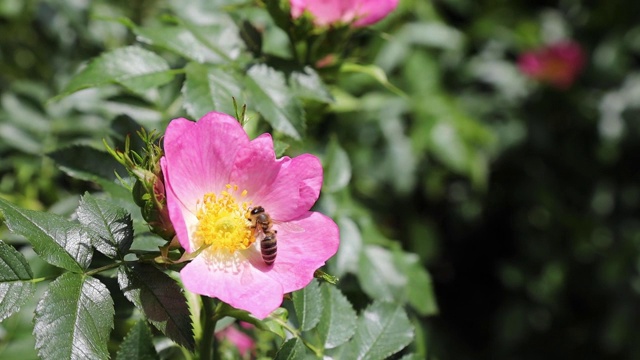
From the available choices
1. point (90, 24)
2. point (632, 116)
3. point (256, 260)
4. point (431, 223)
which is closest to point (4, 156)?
point (90, 24)

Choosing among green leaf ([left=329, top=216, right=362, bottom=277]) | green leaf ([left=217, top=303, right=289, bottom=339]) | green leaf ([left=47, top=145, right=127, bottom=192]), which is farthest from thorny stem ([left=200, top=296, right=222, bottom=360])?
green leaf ([left=329, top=216, right=362, bottom=277])

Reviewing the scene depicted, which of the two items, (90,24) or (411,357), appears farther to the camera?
(90,24)

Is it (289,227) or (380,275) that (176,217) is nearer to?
(289,227)

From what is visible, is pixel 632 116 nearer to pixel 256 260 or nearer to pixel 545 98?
pixel 545 98

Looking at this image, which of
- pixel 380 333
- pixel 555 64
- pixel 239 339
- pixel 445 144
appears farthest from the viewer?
pixel 555 64

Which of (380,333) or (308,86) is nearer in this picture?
(380,333)

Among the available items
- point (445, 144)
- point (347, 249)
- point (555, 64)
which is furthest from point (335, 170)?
point (555, 64)

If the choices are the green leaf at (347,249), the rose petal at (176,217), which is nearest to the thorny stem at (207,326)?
the rose petal at (176,217)

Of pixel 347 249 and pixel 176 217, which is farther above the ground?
pixel 176 217
